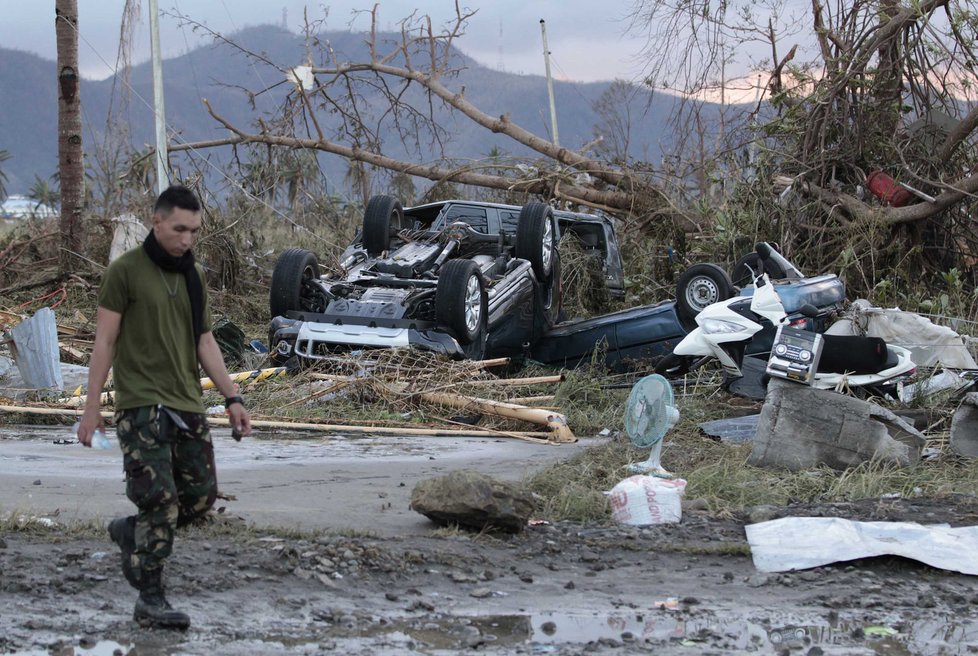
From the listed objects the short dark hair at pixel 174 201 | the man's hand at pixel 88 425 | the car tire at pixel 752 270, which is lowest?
the man's hand at pixel 88 425

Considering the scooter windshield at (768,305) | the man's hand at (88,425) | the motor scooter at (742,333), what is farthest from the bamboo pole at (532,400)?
the man's hand at (88,425)

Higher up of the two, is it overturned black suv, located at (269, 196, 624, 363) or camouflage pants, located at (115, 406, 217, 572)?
overturned black suv, located at (269, 196, 624, 363)

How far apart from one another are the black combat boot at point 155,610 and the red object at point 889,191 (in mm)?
11634

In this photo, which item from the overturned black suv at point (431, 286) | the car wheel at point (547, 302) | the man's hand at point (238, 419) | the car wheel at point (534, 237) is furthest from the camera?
the car wheel at point (547, 302)

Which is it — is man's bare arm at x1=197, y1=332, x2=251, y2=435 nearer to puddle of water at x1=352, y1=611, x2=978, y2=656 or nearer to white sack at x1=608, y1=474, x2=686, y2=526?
puddle of water at x1=352, y1=611, x2=978, y2=656

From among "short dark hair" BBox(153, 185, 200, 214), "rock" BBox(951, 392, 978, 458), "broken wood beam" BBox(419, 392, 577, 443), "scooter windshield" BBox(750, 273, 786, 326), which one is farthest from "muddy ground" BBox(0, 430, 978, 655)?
"scooter windshield" BBox(750, 273, 786, 326)

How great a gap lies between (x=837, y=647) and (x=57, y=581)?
308 centimetres

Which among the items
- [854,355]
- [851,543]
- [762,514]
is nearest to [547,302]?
[854,355]

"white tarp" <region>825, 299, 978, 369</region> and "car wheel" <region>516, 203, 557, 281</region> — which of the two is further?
"car wheel" <region>516, 203, 557, 281</region>

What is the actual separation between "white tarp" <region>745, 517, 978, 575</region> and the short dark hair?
3.05 metres

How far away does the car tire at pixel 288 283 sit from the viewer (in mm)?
11570

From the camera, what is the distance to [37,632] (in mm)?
4246

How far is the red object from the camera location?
45.9ft

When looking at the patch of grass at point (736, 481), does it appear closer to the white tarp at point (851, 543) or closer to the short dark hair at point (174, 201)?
the white tarp at point (851, 543)
